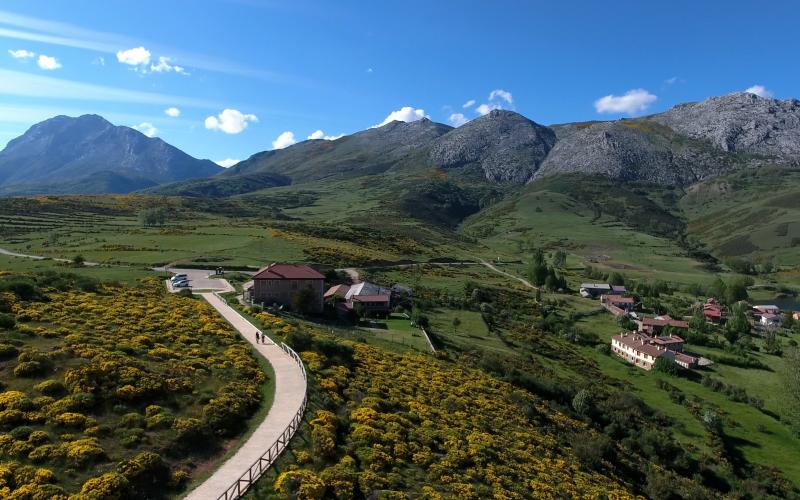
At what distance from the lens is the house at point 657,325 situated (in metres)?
107

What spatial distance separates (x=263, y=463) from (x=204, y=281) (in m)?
63.7

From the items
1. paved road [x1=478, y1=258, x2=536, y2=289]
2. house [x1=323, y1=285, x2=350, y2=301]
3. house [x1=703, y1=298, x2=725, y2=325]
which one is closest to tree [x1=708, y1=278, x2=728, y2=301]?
house [x1=703, y1=298, x2=725, y2=325]

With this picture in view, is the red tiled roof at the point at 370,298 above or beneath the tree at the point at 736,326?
above

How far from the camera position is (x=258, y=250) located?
117812 mm

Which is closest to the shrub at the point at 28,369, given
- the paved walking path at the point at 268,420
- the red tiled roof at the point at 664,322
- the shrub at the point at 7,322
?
the shrub at the point at 7,322

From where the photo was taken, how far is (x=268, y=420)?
28531mm

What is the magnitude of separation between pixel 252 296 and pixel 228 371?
35.8 meters

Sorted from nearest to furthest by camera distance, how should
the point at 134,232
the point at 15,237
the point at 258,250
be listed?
the point at 258,250, the point at 15,237, the point at 134,232

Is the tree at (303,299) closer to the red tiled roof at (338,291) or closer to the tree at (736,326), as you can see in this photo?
the red tiled roof at (338,291)

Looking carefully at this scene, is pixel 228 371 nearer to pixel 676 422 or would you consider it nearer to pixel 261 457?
pixel 261 457

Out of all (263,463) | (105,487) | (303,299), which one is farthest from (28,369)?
(303,299)

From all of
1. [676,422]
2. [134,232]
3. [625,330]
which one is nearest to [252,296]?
[676,422]

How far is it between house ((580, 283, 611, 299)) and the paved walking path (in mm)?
114420

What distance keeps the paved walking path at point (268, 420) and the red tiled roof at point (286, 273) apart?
20688mm
